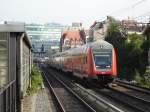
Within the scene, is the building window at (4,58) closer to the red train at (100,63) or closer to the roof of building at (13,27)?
the roof of building at (13,27)

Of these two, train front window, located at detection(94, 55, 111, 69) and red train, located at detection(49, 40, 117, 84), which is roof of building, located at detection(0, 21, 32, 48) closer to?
red train, located at detection(49, 40, 117, 84)

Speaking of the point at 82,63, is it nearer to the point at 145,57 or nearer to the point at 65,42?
the point at 145,57

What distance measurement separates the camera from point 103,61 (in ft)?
106

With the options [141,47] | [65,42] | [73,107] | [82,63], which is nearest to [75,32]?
[65,42]

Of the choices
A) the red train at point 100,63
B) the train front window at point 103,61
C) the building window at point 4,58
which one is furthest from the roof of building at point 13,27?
the train front window at point 103,61

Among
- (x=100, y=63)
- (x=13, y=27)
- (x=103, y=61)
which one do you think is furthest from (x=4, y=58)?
(x=103, y=61)

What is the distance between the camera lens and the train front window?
32.1 m

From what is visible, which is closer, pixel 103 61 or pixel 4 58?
pixel 4 58

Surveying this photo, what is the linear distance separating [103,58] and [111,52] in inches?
31.5

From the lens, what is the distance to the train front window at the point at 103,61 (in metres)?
32.1

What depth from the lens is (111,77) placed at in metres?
32.0

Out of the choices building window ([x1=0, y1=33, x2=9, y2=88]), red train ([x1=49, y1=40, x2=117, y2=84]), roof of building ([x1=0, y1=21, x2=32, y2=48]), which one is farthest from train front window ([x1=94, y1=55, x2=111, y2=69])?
building window ([x1=0, y1=33, x2=9, y2=88])

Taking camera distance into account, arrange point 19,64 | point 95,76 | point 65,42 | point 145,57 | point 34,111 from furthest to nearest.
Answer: point 65,42, point 145,57, point 95,76, point 34,111, point 19,64

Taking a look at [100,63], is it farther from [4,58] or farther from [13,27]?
[4,58]
